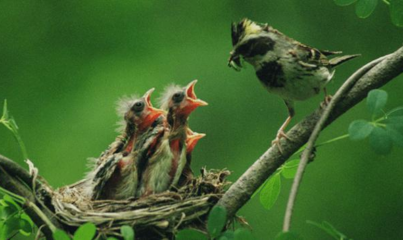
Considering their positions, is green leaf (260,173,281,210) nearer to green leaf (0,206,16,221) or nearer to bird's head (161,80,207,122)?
green leaf (0,206,16,221)

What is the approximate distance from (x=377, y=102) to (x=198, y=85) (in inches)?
173

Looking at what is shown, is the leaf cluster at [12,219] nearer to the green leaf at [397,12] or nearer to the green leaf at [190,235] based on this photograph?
the green leaf at [190,235]

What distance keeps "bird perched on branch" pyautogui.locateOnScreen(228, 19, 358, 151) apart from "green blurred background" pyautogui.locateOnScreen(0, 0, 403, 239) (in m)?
2.58

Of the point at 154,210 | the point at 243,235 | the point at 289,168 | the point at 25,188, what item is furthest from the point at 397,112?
the point at 154,210

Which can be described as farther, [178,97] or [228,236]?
[178,97]

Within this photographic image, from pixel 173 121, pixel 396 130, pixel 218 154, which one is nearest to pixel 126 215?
pixel 173 121

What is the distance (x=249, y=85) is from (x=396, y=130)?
4404mm

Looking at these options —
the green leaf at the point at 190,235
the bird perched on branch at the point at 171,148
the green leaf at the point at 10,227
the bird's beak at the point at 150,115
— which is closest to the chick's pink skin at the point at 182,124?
the bird perched on branch at the point at 171,148

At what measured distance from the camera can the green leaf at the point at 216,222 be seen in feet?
7.00

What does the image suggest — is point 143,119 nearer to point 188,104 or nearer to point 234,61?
point 188,104

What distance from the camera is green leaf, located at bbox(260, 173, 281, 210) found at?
3.04 meters

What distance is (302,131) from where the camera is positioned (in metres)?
2.70

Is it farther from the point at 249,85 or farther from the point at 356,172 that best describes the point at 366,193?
the point at 249,85

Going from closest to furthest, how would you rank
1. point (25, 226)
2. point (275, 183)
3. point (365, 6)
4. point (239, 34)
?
point (365, 6) → point (25, 226) → point (275, 183) → point (239, 34)
